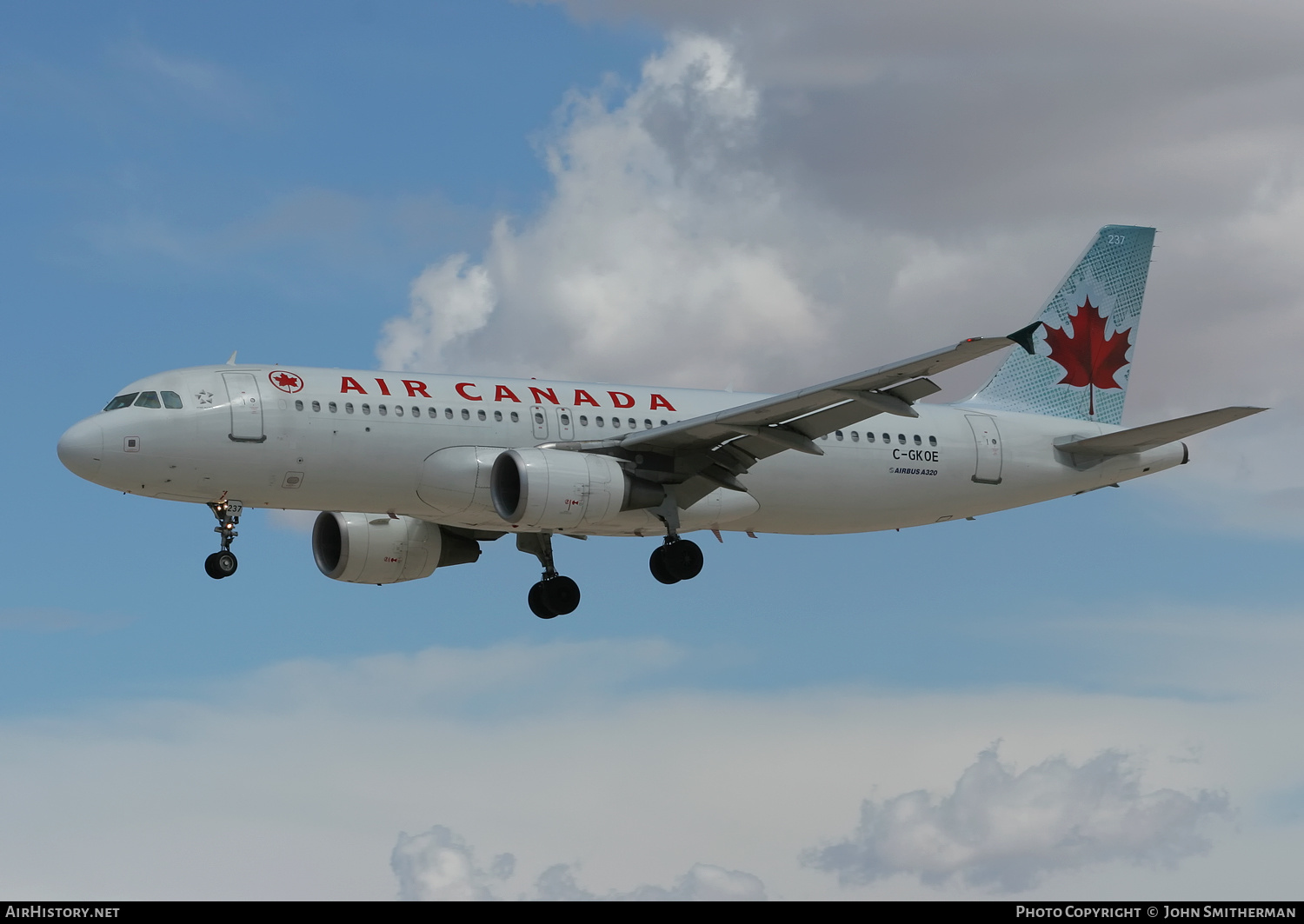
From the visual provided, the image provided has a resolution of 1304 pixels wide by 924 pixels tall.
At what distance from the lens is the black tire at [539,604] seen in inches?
1506

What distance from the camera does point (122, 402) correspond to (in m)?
32.5

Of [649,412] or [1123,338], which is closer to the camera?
[649,412]

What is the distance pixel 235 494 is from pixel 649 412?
900 centimetres

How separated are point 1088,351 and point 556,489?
16485 mm

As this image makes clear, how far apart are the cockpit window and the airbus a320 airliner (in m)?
0.06

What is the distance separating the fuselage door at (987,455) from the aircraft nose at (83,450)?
19406 mm

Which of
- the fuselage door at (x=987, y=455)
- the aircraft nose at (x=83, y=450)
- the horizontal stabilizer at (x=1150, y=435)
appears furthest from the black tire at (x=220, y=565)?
the horizontal stabilizer at (x=1150, y=435)

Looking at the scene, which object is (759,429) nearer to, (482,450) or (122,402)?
(482,450)

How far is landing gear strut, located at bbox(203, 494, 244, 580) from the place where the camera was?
107 ft

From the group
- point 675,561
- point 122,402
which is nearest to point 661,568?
point 675,561

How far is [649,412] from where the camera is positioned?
119 feet
